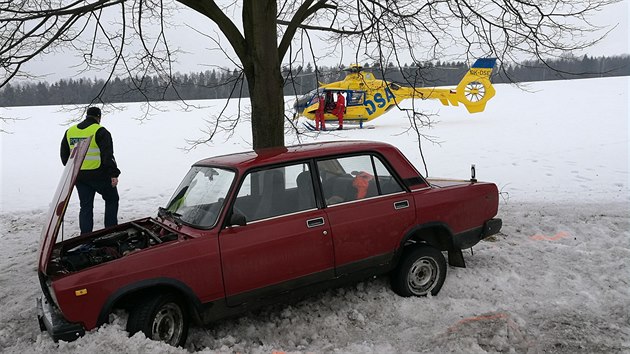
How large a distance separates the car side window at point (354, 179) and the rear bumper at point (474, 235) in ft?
3.05

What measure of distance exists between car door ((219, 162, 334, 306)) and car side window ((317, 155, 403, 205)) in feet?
0.61

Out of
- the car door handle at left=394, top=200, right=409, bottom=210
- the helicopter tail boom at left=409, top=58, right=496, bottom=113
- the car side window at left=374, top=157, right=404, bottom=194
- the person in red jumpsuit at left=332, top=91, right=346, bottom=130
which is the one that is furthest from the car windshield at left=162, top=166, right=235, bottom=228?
the helicopter tail boom at left=409, top=58, right=496, bottom=113

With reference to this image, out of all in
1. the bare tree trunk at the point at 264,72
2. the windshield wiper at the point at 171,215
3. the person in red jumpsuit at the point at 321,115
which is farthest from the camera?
the person in red jumpsuit at the point at 321,115

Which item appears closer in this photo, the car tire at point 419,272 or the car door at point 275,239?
the car door at point 275,239

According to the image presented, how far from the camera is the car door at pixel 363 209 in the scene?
13.6 feet

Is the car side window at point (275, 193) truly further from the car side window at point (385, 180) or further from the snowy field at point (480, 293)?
the snowy field at point (480, 293)

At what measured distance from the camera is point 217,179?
4094 mm

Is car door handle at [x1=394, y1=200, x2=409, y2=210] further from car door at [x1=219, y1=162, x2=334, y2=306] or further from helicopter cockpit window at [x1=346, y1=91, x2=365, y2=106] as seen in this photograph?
helicopter cockpit window at [x1=346, y1=91, x2=365, y2=106]

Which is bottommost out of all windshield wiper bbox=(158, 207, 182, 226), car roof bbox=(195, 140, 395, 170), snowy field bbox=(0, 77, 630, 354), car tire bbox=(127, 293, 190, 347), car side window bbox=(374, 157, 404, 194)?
snowy field bbox=(0, 77, 630, 354)

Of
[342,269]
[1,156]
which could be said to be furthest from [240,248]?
[1,156]

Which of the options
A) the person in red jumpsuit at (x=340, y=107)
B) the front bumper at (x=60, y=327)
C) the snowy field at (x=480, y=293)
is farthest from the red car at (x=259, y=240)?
the person in red jumpsuit at (x=340, y=107)

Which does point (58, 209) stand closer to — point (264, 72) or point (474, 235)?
point (264, 72)

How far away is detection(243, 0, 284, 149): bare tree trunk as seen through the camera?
643 cm

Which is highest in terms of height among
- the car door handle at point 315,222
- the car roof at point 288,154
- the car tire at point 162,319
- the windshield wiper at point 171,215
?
the car roof at point 288,154
